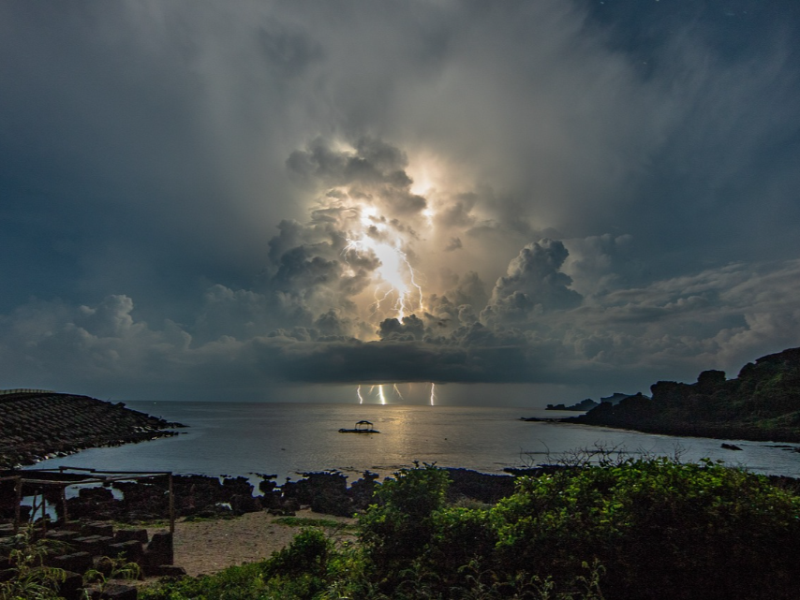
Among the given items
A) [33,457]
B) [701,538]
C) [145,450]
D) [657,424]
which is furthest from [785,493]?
[657,424]

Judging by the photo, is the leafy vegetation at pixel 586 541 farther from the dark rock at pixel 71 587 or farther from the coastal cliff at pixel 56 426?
the coastal cliff at pixel 56 426

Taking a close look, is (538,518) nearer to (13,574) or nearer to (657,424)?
(13,574)

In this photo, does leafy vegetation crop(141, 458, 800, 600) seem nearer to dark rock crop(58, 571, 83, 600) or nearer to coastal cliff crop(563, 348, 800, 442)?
dark rock crop(58, 571, 83, 600)

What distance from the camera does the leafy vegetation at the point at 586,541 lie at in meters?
7.29

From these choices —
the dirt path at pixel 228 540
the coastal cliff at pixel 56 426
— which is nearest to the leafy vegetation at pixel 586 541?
the dirt path at pixel 228 540

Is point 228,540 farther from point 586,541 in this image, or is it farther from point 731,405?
point 731,405

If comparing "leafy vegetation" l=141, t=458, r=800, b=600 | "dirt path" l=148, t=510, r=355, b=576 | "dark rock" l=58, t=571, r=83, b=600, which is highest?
"leafy vegetation" l=141, t=458, r=800, b=600

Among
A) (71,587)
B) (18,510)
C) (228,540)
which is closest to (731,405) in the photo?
(228,540)

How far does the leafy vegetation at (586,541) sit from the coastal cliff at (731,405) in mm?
101788

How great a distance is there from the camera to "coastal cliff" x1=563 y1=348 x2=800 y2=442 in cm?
10031

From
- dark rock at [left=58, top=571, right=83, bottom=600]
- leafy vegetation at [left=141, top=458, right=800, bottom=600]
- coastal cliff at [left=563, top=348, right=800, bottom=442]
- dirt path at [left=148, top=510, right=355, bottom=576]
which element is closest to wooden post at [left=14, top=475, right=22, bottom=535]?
dirt path at [left=148, top=510, right=355, bottom=576]

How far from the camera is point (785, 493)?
7.75m

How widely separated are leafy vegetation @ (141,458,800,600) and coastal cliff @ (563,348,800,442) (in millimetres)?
101788

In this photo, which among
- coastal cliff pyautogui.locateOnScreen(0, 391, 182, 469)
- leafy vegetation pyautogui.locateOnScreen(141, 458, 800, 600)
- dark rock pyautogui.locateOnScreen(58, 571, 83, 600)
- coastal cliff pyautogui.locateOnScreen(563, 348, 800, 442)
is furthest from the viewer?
coastal cliff pyautogui.locateOnScreen(563, 348, 800, 442)
